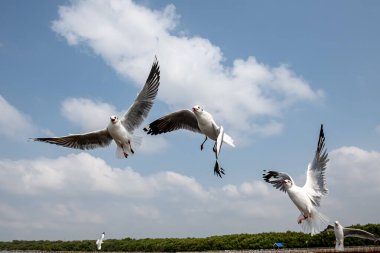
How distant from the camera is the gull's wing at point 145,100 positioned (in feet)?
45.0

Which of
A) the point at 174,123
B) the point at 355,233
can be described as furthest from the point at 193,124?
the point at 355,233

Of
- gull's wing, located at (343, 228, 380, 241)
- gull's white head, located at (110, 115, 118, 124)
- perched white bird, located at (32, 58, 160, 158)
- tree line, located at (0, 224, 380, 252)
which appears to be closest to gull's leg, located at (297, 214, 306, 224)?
perched white bird, located at (32, 58, 160, 158)

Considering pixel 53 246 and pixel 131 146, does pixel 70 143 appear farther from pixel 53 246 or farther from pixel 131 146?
pixel 53 246

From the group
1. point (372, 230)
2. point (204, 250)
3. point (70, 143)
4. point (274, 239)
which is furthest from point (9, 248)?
point (70, 143)

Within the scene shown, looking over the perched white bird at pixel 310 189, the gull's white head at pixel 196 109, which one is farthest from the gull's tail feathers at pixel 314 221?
the gull's white head at pixel 196 109

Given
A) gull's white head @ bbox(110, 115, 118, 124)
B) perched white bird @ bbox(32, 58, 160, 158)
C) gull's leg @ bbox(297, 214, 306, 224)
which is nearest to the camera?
gull's leg @ bbox(297, 214, 306, 224)

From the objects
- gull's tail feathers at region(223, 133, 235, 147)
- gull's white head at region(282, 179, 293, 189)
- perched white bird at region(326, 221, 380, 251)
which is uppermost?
gull's tail feathers at region(223, 133, 235, 147)

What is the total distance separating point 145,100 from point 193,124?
1.84m

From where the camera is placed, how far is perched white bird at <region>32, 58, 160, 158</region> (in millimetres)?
13719

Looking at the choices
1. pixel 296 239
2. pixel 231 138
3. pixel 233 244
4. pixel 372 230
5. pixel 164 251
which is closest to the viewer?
pixel 231 138

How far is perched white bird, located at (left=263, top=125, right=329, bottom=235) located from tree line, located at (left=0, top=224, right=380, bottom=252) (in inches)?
408

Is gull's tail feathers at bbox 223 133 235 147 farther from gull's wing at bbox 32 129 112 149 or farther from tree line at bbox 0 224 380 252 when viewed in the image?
tree line at bbox 0 224 380 252

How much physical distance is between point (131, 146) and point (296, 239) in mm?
19389

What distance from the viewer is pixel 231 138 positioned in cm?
1343
